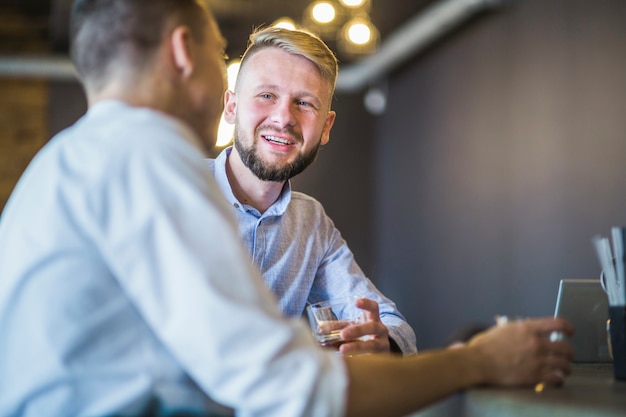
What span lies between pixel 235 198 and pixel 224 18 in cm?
474

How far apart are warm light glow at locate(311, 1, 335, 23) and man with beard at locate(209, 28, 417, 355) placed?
298 centimetres

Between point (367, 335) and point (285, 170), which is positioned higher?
point (285, 170)

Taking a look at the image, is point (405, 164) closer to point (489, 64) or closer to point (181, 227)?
point (489, 64)

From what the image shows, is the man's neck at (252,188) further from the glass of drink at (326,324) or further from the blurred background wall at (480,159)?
the blurred background wall at (480,159)

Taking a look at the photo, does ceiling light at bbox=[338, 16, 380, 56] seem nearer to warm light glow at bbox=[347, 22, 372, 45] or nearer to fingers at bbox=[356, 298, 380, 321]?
warm light glow at bbox=[347, 22, 372, 45]

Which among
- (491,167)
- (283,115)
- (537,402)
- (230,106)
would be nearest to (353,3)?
(491,167)

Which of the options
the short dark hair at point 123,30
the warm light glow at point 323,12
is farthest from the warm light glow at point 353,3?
the short dark hair at point 123,30

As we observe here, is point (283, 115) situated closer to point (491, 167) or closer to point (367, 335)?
point (367, 335)

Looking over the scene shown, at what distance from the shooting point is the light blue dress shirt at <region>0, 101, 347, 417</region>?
855 mm

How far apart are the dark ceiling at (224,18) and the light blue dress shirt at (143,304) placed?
5.03m

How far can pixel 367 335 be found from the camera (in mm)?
1600

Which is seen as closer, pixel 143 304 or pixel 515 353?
pixel 143 304

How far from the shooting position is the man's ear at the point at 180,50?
3.40 ft

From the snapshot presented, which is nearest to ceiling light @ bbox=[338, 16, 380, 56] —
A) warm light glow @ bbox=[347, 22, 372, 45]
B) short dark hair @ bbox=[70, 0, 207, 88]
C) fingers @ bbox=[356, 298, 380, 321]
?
warm light glow @ bbox=[347, 22, 372, 45]
